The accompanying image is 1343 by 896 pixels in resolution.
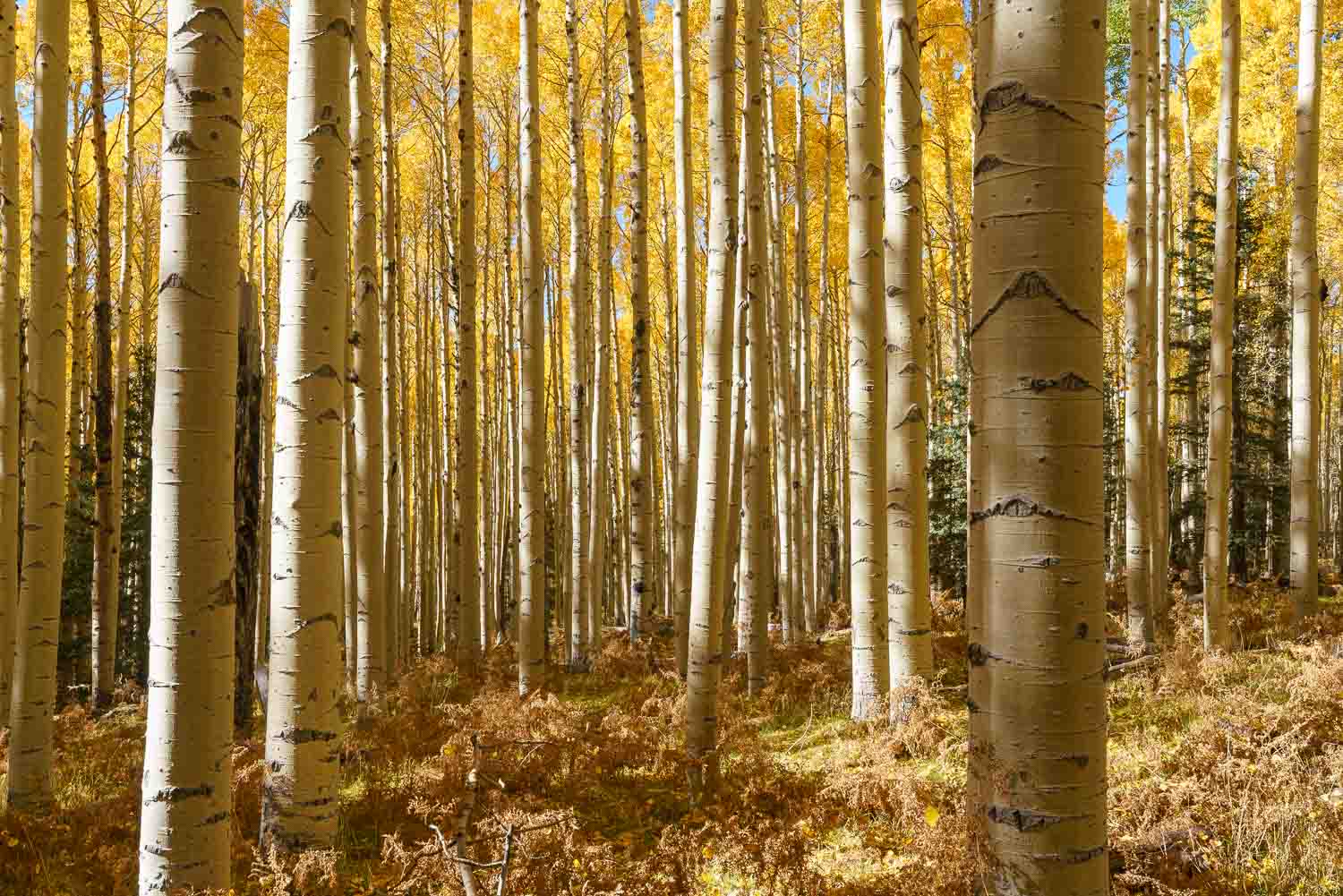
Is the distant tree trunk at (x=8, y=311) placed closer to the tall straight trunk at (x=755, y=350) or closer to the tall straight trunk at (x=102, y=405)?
the tall straight trunk at (x=102, y=405)

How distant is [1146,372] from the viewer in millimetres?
7289

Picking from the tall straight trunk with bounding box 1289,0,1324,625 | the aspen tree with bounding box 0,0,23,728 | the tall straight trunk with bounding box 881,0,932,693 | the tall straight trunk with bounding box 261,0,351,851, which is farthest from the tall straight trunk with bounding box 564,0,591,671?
the tall straight trunk with bounding box 1289,0,1324,625

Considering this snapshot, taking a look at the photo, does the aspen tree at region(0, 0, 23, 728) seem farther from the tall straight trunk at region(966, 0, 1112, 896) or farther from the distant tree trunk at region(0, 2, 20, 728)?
the tall straight trunk at region(966, 0, 1112, 896)

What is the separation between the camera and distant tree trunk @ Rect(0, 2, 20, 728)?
509cm

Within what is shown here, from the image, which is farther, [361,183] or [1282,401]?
[1282,401]

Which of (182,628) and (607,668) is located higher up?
(182,628)

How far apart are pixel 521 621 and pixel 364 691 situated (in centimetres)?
138

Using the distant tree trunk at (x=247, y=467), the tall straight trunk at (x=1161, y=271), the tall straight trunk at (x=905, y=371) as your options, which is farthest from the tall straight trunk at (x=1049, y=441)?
the tall straight trunk at (x=1161, y=271)

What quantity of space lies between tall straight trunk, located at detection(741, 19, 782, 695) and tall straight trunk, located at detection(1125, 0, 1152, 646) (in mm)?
3045

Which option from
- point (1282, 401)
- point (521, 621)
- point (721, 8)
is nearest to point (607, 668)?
point (521, 621)

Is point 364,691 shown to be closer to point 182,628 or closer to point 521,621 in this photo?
point 521,621

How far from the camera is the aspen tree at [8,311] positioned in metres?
5.09

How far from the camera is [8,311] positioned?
17.2 feet

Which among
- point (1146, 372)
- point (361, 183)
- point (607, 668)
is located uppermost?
point (361, 183)
